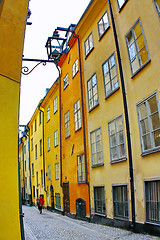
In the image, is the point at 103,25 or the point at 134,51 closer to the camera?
the point at 134,51

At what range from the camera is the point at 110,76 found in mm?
11852

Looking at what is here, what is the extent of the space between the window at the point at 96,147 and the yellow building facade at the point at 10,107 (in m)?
7.69

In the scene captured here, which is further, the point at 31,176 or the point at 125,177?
the point at 31,176

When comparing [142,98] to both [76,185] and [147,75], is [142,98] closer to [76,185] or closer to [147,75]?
[147,75]

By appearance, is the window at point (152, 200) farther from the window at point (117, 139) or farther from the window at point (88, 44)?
the window at point (88, 44)

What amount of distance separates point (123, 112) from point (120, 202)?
3.51 m

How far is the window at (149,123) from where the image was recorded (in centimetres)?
844

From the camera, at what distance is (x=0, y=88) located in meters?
5.21

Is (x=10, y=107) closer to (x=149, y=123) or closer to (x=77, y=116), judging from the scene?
(x=149, y=123)

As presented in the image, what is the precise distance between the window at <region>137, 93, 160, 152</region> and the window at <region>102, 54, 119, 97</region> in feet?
6.99

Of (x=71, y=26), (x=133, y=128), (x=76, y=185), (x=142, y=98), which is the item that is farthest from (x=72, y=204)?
(x=71, y=26)

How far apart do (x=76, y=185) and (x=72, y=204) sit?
1487 mm

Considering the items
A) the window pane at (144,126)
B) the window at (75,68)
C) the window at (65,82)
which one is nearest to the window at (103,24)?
the window at (75,68)

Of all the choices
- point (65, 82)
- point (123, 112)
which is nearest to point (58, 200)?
point (65, 82)
